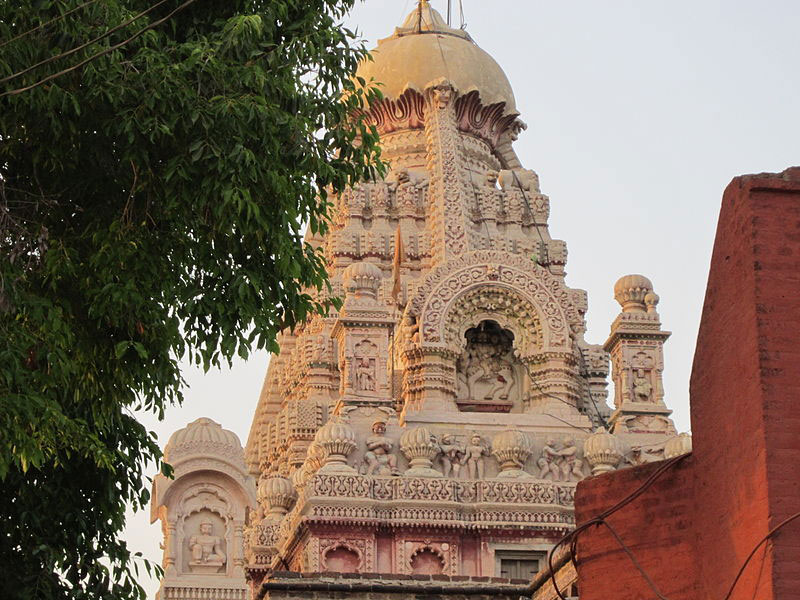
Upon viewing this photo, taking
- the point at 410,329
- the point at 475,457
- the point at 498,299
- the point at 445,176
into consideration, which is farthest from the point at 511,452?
the point at 445,176

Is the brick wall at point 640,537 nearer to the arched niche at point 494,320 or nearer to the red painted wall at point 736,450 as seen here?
the red painted wall at point 736,450

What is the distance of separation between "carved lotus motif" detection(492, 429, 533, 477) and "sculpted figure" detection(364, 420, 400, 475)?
6.52 feet

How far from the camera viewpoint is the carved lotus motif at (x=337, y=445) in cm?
3394

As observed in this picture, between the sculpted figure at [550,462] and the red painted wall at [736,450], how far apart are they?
20523mm

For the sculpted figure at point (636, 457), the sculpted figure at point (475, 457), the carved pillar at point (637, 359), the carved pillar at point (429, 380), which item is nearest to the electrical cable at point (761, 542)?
the sculpted figure at point (475, 457)

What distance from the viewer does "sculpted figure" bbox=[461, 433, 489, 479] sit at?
3503cm

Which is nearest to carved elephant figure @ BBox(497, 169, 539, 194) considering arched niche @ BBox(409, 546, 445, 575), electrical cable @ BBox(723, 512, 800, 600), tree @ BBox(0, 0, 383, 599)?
arched niche @ BBox(409, 546, 445, 575)

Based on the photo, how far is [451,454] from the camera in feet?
116

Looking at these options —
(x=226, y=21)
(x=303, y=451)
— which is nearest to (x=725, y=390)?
(x=226, y=21)

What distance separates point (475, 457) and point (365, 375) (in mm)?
2617

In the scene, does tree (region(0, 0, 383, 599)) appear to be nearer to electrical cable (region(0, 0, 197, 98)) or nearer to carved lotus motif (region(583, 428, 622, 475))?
electrical cable (region(0, 0, 197, 98))

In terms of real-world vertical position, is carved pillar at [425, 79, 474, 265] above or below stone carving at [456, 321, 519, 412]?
above

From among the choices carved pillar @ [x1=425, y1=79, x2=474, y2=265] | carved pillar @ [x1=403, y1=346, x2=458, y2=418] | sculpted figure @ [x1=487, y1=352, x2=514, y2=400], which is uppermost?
carved pillar @ [x1=425, y1=79, x2=474, y2=265]

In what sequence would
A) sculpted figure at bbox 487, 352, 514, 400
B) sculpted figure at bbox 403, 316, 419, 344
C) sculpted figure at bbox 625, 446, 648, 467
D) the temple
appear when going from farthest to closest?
sculpted figure at bbox 487, 352, 514, 400
sculpted figure at bbox 403, 316, 419, 344
sculpted figure at bbox 625, 446, 648, 467
the temple
